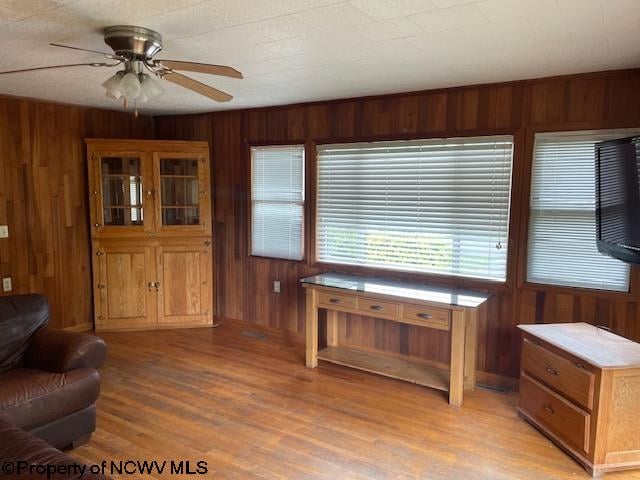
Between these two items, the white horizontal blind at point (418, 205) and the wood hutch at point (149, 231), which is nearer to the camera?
the white horizontal blind at point (418, 205)

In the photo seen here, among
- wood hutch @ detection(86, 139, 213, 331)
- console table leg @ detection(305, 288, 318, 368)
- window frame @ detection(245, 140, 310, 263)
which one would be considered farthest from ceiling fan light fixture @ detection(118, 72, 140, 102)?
wood hutch @ detection(86, 139, 213, 331)

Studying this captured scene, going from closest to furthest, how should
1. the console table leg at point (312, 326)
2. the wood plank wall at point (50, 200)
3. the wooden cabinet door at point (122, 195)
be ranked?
the console table leg at point (312, 326) < the wood plank wall at point (50, 200) < the wooden cabinet door at point (122, 195)

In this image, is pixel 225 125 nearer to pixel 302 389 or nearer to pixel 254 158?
pixel 254 158

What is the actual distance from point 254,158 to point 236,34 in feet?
7.84

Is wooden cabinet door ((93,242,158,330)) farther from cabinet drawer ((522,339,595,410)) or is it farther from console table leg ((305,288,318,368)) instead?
cabinet drawer ((522,339,595,410))

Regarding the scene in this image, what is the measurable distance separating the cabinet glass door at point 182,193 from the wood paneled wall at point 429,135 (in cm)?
23

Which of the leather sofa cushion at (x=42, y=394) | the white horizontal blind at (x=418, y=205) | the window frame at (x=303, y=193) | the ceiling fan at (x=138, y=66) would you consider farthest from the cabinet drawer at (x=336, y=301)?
the ceiling fan at (x=138, y=66)

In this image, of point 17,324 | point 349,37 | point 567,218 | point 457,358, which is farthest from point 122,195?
point 567,218

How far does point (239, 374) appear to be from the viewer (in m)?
3.75

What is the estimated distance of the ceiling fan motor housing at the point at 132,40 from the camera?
2264mm

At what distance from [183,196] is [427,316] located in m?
2.92

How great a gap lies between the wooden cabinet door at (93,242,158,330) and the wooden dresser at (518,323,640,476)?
3.69 metres

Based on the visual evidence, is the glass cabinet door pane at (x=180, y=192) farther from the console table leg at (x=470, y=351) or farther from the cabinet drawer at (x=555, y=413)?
the cabinet drawer at (x=555, y=413)

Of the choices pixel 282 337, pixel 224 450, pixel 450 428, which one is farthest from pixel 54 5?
pixel 282 337
